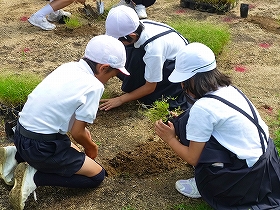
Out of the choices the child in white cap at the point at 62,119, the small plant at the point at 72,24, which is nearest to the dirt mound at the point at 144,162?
the child in white cap at the point at 62,119

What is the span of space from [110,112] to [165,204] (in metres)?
1.32

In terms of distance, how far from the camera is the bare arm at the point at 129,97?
3781 mm

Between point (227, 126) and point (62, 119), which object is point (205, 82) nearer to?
point (227, 126)

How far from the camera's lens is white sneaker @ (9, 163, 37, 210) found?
2.74m

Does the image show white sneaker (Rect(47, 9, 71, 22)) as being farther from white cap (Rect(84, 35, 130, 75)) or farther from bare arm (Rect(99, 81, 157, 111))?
white cap (Rect(84, 35, 130, 75))

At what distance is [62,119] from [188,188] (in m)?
1.01

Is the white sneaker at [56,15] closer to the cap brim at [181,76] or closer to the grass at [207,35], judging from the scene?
the grass at [207,35]

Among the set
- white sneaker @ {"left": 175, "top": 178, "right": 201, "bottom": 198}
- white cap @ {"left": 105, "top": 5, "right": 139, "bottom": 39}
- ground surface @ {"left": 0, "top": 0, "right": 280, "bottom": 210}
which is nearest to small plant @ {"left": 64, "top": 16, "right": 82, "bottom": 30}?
ground surface @ {"left": 0, "top": 0, "right": 280, "bottom": 210}

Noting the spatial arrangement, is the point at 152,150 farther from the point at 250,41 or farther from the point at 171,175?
the point at 250,41

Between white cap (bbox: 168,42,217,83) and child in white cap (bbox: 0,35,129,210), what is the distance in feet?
1.35

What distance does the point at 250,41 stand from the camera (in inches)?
218

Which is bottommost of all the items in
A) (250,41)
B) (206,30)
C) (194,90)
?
(250,41)

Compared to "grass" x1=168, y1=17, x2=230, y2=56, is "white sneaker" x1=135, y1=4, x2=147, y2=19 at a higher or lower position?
lower

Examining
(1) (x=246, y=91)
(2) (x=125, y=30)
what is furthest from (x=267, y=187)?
(1) (x=246, y=91)
